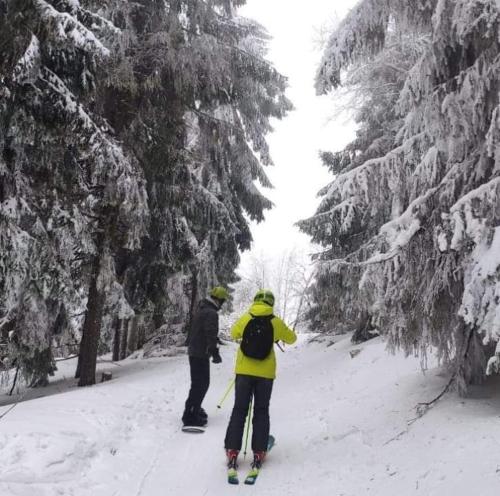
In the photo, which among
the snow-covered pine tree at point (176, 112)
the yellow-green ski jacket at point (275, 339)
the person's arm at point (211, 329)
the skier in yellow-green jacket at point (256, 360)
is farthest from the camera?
the snow-covered pine tree at point (176, 112)

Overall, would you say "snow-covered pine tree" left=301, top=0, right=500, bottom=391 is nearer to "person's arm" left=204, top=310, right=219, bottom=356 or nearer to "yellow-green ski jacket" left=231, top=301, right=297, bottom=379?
"yellow-green ski jacket" left=231, top=301, right=297, bottom=379

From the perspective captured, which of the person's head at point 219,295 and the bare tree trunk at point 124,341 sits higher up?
the person's head at point 219,295

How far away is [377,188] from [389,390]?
9.35ft

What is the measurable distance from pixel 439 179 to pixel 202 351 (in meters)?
3.73

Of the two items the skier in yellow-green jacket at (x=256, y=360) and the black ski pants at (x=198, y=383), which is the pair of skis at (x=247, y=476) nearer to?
the skier in yellow-green jacket at (x=256, y=360)

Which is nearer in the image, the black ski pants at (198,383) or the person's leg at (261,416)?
the person's leg at (261,416)

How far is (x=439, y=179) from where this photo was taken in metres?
5.52

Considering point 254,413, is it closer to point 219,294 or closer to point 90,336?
point 219,294

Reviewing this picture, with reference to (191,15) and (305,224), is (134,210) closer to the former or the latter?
(191,15)

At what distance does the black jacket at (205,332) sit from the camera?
6.53m

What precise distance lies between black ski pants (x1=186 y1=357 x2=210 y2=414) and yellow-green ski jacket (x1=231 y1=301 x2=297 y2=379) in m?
1.53

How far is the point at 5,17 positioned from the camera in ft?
18.9

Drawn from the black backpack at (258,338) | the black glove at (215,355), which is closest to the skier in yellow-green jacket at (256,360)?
the black backpack at (258,338)

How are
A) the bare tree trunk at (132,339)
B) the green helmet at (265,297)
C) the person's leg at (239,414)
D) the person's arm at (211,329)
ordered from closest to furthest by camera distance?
the person's leg at (239,414)
the green helmet at (265,297)
the person's arm at (211,329)
the bare tree trunk at (132,339)
